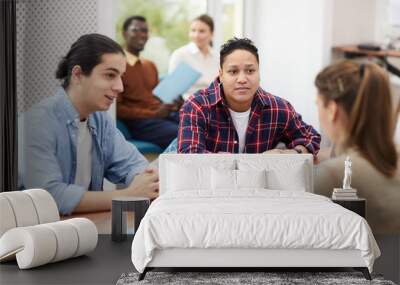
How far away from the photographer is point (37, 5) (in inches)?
281

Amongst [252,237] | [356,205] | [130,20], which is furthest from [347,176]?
[130,20]

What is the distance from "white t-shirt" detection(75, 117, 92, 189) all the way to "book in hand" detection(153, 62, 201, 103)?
720mm

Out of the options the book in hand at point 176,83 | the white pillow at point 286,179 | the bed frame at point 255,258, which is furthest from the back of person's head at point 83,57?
the bed frame at point 255,258

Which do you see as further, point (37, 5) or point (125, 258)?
point (37, 5)

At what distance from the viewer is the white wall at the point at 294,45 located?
690cm

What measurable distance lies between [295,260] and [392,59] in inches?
88.2

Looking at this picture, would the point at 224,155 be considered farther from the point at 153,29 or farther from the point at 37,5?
the point at 37,5

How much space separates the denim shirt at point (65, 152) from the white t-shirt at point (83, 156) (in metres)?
0.03

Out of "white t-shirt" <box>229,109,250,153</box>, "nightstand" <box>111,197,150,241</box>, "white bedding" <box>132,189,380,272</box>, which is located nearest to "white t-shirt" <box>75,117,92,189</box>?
"nightstand" <box>111,197,150,241</box>

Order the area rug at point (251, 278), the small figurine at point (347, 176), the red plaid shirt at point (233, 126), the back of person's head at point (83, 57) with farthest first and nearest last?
the back of person's head at point (83, 57) < the red plaid shirt at point (233, 126) < the small figurine at point (347, 176) < the area rug at point (251, 278)

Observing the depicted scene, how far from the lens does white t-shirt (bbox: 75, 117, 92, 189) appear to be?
713cm

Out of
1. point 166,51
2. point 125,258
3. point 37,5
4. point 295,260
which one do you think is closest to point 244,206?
point 295,260

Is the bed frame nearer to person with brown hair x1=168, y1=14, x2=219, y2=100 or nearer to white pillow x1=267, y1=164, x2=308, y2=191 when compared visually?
white pillow x1=267, y1=164, x2=308, y2=191

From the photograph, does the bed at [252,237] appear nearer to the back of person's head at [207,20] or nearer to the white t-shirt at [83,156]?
the white t-shirt at [83,156]
